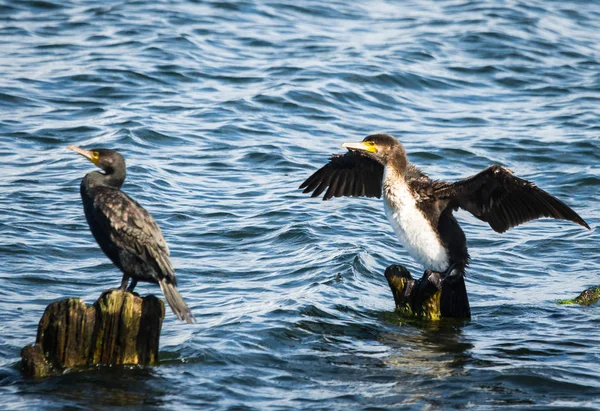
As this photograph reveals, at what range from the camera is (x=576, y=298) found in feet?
29.0

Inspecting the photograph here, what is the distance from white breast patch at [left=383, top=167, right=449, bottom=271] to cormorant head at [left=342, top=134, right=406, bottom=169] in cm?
16

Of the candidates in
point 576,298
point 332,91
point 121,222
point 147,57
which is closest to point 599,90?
point 332,91

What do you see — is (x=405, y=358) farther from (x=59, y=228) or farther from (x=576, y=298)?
(x=59, y=228)

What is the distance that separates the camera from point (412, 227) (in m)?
8.05

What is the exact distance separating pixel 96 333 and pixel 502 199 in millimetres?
3590

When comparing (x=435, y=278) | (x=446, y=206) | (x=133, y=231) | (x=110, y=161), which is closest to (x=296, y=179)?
(x=446, y=206)

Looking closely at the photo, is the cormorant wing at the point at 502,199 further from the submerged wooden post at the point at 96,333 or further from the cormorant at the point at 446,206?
the submerged wooden post at the point at 96,333

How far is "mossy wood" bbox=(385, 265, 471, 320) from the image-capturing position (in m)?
7.93

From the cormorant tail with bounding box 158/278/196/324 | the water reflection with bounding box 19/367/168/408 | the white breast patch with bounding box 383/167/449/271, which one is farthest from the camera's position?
the white breast patch with bounding box 383/167/449/271

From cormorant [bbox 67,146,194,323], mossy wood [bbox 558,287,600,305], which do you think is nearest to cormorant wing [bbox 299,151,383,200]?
mossy wood [bbox 558,287,600,305]

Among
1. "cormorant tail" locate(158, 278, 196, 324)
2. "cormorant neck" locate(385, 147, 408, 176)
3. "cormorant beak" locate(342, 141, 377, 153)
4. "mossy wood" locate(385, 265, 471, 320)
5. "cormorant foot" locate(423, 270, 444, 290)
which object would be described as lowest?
"mossy wood" locate(385, 265, 471, 320)

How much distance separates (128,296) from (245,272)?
10.0 feet

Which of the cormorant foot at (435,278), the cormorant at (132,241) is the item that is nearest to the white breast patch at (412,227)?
the cormorant foot at (435,278)

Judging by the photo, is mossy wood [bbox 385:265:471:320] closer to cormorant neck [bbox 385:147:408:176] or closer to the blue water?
the blue water
